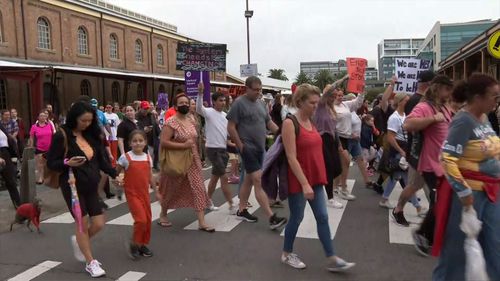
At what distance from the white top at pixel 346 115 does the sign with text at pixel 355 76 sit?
271mm

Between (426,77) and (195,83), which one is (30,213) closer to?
(426,77)

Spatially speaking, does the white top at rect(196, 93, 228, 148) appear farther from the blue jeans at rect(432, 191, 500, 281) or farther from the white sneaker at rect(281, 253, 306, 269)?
the blue jeans at rect(432, 191, 500, 281)

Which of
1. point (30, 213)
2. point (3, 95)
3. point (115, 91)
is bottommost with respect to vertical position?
point (30, 213)

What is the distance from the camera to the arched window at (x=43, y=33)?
95.8 feet

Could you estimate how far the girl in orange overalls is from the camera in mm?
4848

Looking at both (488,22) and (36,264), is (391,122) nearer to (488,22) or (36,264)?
(36,264)

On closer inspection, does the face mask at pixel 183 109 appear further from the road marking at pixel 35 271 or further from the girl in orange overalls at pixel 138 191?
the road marking at pixel 35 271

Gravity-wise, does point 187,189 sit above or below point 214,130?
below

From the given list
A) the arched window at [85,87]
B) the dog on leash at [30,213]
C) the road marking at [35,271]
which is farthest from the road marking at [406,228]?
the arched window at [85,87]

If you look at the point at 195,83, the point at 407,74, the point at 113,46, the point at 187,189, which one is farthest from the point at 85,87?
the point at 187,189

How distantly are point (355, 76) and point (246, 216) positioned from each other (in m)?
3.25

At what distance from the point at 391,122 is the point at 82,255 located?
430 cm

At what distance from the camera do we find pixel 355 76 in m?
7.86

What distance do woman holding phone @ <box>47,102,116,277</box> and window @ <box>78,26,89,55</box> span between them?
31176 millimetres
